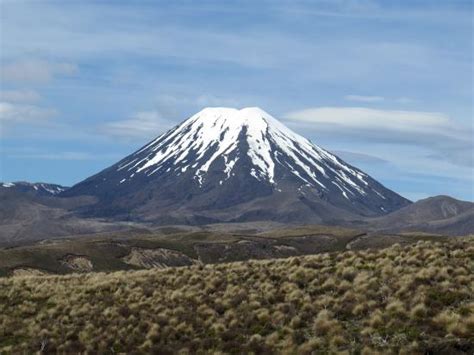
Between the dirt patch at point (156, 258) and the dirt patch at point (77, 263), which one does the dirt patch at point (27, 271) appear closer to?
the dirt patch at point (77, 263)

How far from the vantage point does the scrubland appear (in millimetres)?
21188

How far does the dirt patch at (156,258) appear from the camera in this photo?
11681 cm

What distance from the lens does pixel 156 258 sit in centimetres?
12094

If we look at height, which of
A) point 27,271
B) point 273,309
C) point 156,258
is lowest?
point 27,271

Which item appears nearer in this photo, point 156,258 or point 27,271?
point 27,271

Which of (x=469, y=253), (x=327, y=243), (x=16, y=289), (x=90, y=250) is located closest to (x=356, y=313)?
(x=469, y=253)

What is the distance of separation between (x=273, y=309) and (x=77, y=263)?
275 feet

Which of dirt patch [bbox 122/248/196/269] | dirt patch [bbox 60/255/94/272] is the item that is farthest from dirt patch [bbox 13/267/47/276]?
dirt patch [bbox 122/248/196/269]

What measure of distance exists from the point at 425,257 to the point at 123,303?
13260 mm

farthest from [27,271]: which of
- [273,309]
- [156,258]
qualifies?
[273,309]

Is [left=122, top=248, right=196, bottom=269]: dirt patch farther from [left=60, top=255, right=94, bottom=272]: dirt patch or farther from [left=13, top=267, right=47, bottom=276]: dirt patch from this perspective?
[left=13, top=267, right=47, bottom=276]: dirt patch

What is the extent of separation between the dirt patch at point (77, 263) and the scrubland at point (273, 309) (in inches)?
2640

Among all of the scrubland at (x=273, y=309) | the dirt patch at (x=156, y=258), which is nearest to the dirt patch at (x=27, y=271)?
the dirt patch at (x=156, y=258)

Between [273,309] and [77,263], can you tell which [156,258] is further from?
[273,309]
